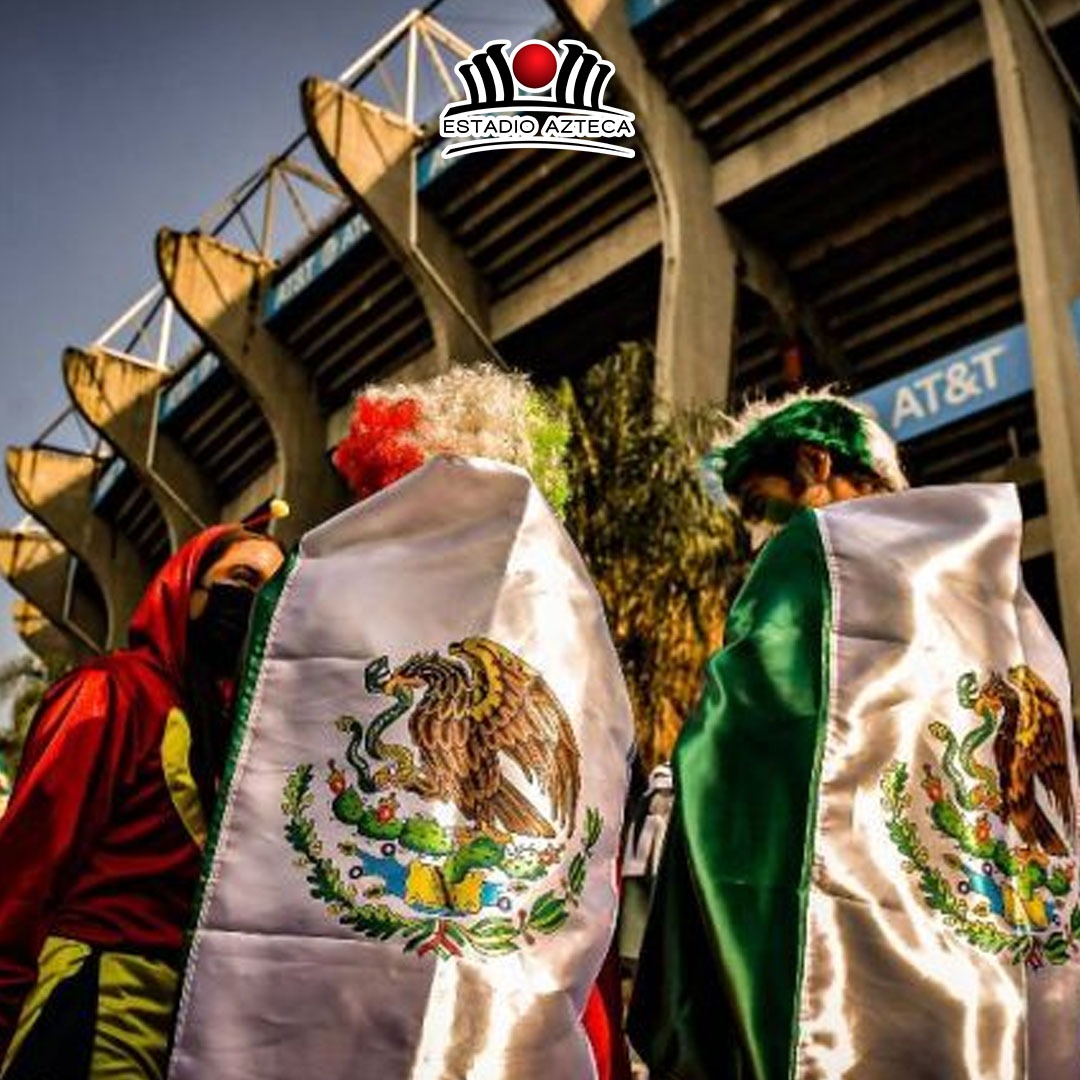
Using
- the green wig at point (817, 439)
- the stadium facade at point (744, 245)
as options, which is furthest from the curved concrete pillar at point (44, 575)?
the green wig at point (817, 439)

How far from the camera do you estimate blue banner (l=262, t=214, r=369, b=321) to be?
17047 mm

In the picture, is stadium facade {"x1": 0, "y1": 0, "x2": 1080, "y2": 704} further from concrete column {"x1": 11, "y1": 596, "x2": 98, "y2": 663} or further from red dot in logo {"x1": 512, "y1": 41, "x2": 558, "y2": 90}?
concrete column {"x1": 11, "y1": 596, "x2": 98, "y2": 663}

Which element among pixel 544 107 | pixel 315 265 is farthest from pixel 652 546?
pixel 315 265

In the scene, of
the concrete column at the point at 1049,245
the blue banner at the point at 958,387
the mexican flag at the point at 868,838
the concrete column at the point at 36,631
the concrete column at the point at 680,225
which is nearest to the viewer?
the mexican flag at the point at 868,838

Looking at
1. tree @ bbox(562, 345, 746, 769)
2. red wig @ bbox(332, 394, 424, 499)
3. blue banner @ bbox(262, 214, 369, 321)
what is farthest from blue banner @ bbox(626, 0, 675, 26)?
red wig @ bbox(332, 394, 424, 499)

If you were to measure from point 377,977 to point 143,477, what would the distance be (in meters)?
20.2

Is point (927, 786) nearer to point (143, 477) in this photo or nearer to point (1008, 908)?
point (1008, 908)

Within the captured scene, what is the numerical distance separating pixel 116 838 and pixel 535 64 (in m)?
13.0

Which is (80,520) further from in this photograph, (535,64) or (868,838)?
(868,838)

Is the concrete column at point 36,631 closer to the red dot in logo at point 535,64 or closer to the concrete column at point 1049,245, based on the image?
the red dot in logo at point 535,64

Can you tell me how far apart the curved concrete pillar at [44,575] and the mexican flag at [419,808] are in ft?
82.7

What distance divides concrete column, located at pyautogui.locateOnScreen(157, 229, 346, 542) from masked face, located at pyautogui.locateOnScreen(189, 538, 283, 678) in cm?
1564

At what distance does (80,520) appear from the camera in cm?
2425

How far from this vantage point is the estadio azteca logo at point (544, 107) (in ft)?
41.6
